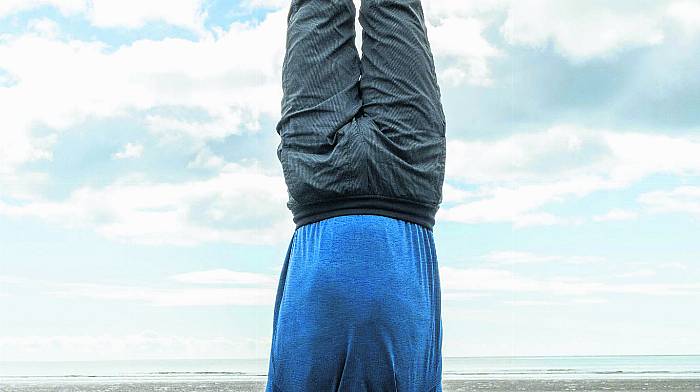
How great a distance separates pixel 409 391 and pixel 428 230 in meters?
0.42

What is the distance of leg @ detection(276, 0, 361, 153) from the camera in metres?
1.87

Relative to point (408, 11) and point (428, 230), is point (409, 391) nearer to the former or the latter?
point (428, 230)

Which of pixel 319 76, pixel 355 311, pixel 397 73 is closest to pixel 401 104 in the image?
pixel 397 73

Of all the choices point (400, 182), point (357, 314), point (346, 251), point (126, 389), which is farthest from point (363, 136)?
point (126, 389)

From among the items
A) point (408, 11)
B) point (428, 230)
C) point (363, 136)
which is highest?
point (408, 11)

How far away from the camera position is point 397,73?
1898 mm

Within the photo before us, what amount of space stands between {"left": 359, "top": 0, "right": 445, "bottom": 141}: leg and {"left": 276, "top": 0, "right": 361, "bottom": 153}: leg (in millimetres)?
42

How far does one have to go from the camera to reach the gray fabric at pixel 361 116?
6.00ft

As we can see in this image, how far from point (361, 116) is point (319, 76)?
15 cm

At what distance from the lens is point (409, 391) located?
73.6 inches

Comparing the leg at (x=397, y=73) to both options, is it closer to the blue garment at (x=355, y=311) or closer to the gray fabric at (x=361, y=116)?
the gray fabric at (x=361, y=116)

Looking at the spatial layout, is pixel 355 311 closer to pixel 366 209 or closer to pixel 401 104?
pixel 366 209

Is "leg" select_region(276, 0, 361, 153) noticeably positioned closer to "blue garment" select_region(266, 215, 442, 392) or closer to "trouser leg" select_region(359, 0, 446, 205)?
"trouser leg" select_region(359, 0, 446, 205)

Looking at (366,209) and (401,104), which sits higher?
(401,104)
